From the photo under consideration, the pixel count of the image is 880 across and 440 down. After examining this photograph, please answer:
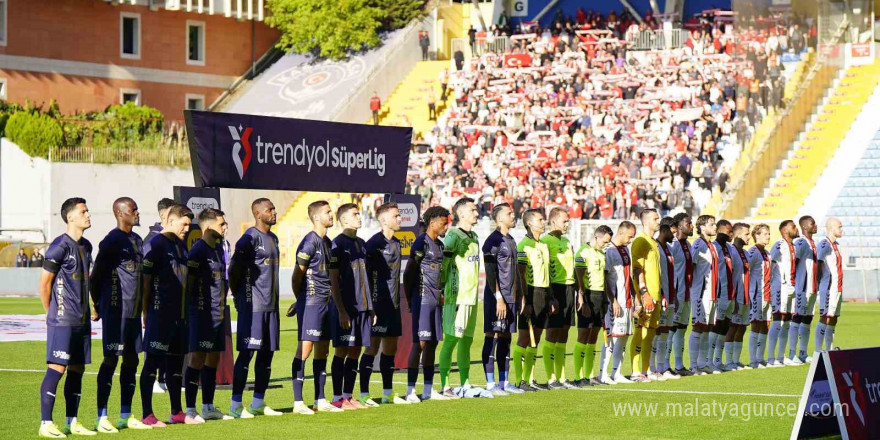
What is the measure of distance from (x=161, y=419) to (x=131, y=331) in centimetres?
138

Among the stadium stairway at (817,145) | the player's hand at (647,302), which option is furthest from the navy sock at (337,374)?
the stadium stairway at (817,145)

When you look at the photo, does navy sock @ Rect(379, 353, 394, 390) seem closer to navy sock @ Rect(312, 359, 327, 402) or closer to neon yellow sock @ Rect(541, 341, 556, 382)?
navy sock @ Rect(312, 359, 327, 402)

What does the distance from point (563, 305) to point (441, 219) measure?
218cm

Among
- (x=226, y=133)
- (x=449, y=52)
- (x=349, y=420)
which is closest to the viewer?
(x=349, y=420)

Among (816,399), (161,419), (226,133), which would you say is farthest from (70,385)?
(816,399)

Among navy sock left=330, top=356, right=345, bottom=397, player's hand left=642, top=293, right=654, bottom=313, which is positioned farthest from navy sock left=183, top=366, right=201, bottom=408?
player's hand left=642, top=293, right=654, bottom=313

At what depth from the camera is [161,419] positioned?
533 inches

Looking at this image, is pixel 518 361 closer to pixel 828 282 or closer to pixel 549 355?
pixel 549 355

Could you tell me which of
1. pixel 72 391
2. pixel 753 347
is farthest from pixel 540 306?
pixel 72 391

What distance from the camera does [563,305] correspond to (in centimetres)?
1617

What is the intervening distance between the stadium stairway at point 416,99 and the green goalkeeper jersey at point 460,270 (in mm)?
35526

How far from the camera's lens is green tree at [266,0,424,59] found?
187 ft

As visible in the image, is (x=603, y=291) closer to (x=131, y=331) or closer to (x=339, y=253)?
(x=339, y=253)

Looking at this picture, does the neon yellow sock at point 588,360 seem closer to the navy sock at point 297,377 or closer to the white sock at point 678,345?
the white sock at point 678,345
